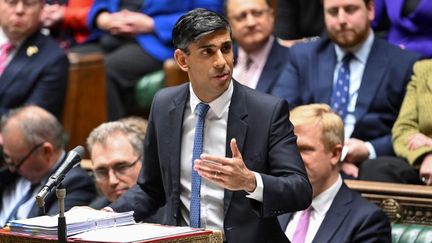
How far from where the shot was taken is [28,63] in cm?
479

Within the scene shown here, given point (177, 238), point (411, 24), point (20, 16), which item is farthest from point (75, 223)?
point (20, 16)

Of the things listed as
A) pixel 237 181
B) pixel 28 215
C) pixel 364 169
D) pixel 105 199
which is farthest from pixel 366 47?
pixel 237 181

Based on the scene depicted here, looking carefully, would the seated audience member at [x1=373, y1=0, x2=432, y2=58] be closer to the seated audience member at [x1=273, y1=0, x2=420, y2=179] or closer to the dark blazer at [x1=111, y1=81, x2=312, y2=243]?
the seated audience member at [x1=273, y1=0, x2=420, y2=179]

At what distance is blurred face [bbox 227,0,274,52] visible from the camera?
4320 millimetres

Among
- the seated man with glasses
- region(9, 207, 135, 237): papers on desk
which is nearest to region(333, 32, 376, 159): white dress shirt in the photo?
the seated man with glasses

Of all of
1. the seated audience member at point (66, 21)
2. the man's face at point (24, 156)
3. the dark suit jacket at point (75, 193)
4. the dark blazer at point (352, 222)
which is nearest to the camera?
the dark blazer at point (352, 222)

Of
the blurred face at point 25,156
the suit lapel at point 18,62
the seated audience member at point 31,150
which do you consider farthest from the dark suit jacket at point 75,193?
the suit lapel at point 18,62

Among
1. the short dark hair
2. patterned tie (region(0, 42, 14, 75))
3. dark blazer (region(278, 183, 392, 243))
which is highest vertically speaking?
the short dark hair

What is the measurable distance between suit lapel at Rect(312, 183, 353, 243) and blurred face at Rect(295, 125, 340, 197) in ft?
0.23

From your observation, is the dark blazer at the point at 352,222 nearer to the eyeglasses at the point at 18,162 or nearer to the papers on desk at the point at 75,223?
the papers on desk at the point at 75,223

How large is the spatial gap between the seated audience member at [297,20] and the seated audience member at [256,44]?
28cm

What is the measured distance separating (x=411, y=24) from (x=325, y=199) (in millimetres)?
1190

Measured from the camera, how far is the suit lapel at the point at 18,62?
4727mm

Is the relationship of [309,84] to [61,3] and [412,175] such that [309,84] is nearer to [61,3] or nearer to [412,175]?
[412,175]
